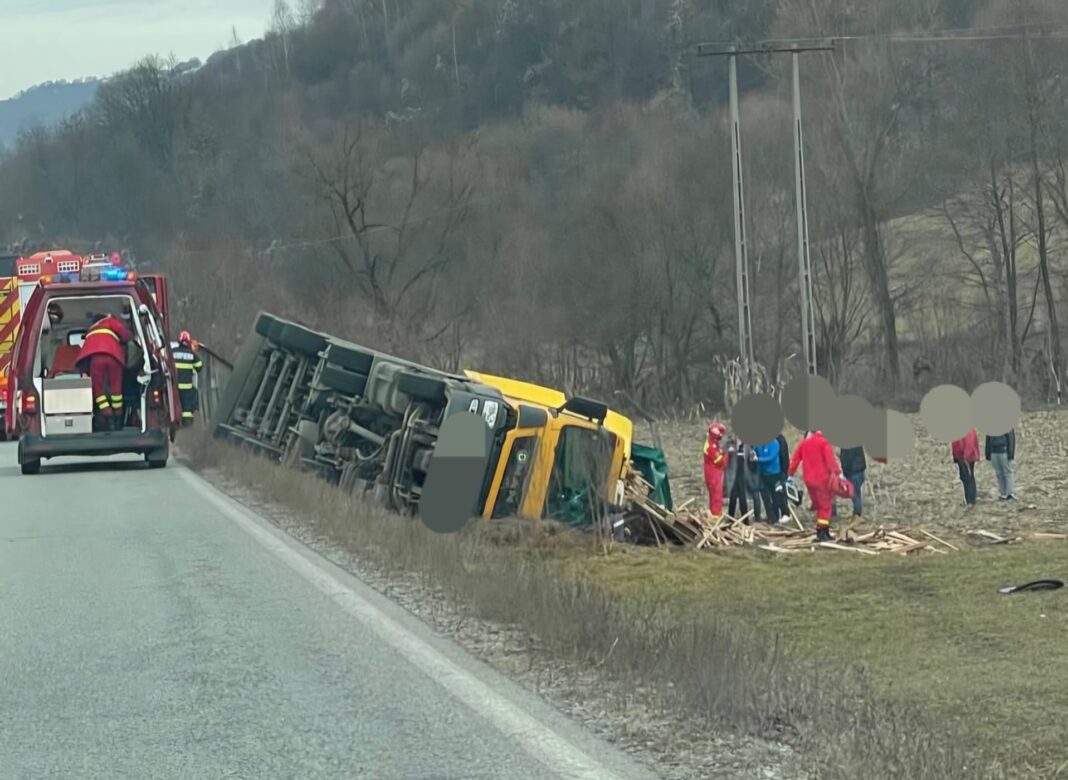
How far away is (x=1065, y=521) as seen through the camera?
18.7 m

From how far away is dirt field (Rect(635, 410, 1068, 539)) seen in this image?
1916cm

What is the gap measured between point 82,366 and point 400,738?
15767 millimetres

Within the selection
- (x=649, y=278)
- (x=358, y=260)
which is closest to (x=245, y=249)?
(x=358, y=260)

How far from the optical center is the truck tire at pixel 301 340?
19891 mm

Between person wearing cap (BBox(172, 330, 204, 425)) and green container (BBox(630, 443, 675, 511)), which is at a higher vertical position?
person wearing cap (BBox(172, 330, 204, 425))

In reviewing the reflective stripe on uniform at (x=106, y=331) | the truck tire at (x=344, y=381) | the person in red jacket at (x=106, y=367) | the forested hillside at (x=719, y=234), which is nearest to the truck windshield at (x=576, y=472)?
the truck tire at (x=344, y=381)

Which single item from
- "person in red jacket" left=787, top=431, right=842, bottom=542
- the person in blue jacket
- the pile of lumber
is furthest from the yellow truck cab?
the person in blue jacket

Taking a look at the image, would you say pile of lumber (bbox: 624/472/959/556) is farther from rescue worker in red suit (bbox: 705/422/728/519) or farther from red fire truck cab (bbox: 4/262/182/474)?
red fire truck cab (bbox: 4/262/182/474)

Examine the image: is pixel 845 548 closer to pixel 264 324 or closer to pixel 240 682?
pixel 264 324

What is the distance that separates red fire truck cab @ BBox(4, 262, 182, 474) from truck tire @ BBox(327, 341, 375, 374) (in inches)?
135

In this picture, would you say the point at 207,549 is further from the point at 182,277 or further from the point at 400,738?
the point at 182,277

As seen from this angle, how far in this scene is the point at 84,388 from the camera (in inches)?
829

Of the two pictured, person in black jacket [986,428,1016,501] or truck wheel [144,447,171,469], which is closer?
person in black jacket [986,428,1016,501]

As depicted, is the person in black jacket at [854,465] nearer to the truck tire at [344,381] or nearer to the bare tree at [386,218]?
the truck tire at [344,381]
